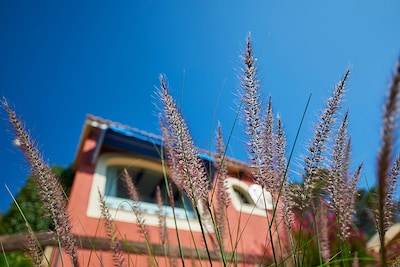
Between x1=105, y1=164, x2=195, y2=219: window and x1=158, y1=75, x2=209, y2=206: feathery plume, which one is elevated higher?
x1=105, y1=164, x2=195, y2=219: window

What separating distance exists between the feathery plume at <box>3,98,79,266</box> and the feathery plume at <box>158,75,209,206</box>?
1.42 ft

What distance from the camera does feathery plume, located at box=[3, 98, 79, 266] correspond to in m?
1.16

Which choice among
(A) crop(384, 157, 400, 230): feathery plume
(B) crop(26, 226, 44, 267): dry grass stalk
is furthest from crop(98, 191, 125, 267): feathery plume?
(A) crop(384, 157, 400, 230): feathery plume

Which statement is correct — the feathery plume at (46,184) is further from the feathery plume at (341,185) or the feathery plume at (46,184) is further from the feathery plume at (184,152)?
the feathery plume at (341,185)

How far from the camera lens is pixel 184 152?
1.17 m

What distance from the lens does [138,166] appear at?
25.4 ft

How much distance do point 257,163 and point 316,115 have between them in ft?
0.89

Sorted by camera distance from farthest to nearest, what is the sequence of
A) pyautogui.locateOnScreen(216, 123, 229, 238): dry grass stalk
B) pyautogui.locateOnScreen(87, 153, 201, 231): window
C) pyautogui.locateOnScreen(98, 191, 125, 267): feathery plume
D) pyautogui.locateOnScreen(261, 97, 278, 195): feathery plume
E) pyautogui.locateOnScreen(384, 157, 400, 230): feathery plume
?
pyautogui.locateOnScreen(87, 153, 201, 231): window, pyautogui.locateOnScreen(216, 123, 229, 238): dry grass stalk, pyautogui.locateOnScreen(98, 191, 125, 267): feathery plume, pyautogui.locateOnScreen(261, 97, 278, 195): feathery plume, pyautogui.locateOnScreen(384, 157, 400, 230): feathery plume

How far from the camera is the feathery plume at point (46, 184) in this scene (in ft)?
3.82

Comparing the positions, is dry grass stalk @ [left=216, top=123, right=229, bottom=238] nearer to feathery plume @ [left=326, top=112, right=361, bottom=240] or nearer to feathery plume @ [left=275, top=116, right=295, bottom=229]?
feathery plume @ [left=275, top=116, right=295, bottom=229]

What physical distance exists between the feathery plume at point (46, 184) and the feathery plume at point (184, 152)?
432mm

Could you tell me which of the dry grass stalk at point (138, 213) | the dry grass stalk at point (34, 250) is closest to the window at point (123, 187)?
the dry grass stalk at point (138, 213)

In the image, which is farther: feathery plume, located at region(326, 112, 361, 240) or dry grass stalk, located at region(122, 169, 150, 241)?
dry grass stalk, located at region(122, 169, 150, 241)

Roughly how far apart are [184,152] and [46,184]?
1.69 ft
